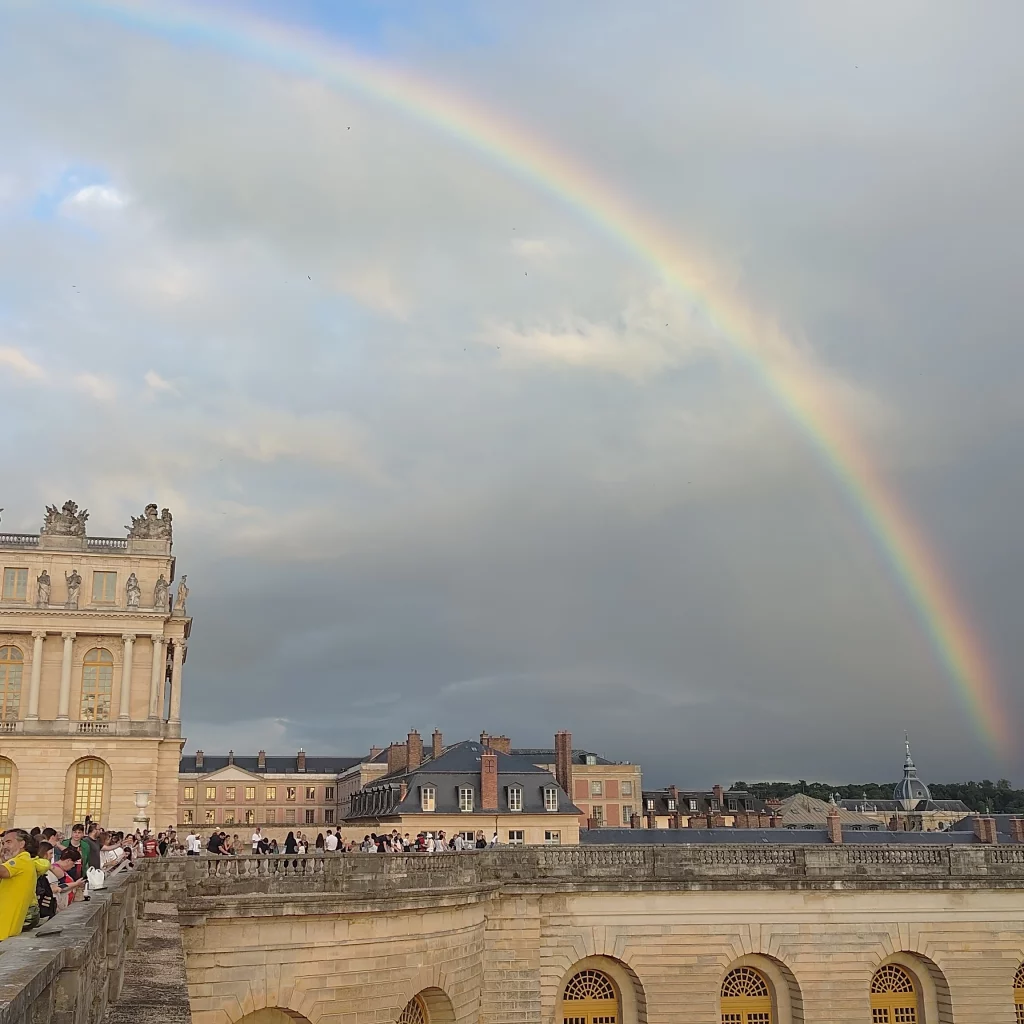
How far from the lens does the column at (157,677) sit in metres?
57.9

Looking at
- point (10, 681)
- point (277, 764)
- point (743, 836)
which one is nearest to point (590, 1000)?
point (743, 836)

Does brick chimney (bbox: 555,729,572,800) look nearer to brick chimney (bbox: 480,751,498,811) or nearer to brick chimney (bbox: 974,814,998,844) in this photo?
brick chimney (bbox: 480,751,498,811)

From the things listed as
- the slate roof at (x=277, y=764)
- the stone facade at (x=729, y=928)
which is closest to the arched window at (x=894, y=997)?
the stone facade at (x=729, y=928)

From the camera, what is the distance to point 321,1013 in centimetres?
2272

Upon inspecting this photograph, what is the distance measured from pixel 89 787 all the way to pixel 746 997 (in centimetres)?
3832

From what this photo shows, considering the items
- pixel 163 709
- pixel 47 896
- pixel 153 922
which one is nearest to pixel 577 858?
pixel 153 922

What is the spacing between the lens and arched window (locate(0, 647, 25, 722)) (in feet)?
184

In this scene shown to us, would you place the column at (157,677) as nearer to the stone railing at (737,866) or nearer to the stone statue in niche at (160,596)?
the stone statue in niche at (160,596)

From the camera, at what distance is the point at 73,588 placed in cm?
5709

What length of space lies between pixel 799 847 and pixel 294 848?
1457 cm

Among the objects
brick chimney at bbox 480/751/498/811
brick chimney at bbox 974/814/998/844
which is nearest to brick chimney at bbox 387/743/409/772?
brick chimney at bbox 480/751/498/811

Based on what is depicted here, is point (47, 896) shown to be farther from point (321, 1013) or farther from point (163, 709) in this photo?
point (163, 709)

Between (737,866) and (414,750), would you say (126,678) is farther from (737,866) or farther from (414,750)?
(737,866)

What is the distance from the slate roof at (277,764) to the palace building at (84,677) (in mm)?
68971
